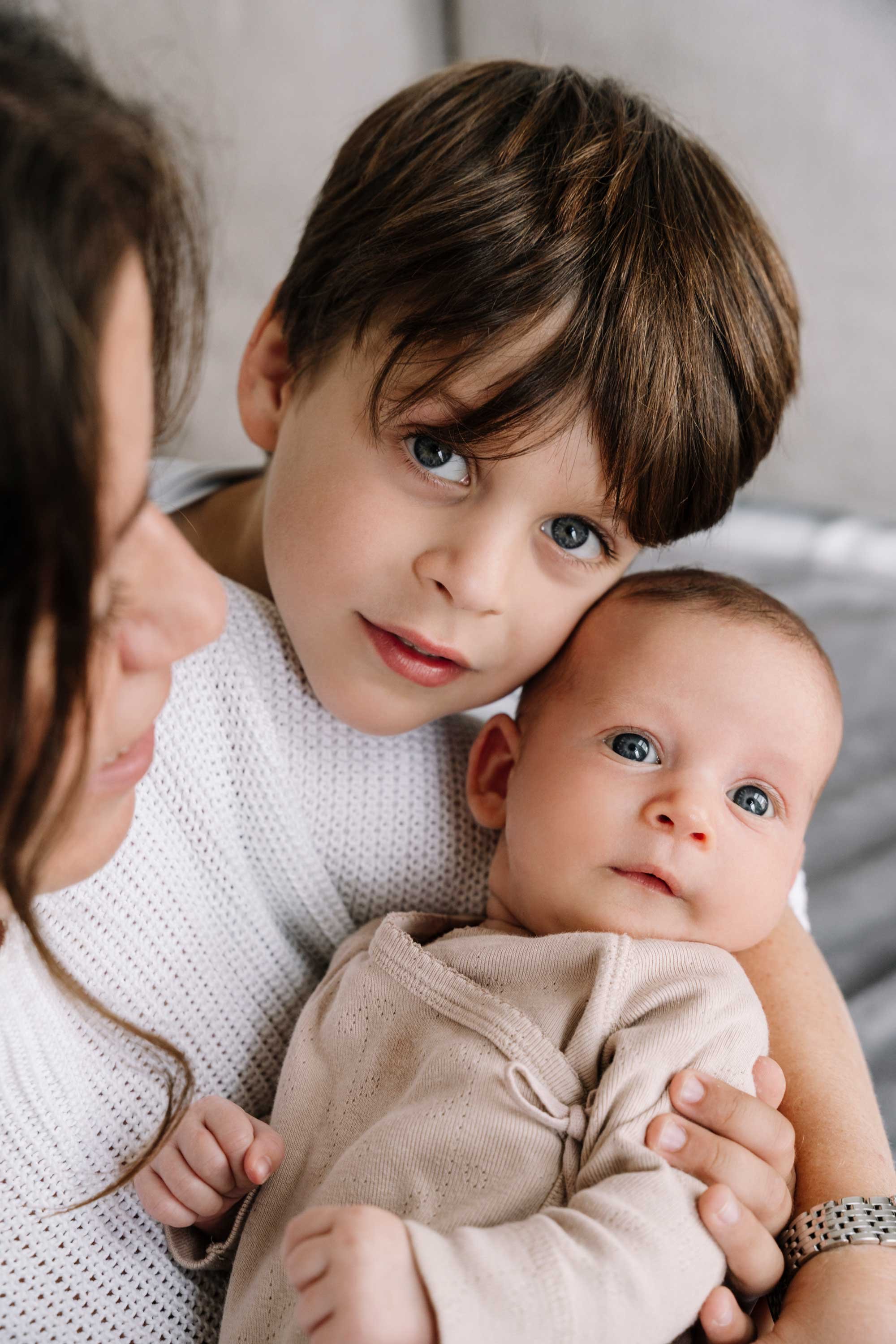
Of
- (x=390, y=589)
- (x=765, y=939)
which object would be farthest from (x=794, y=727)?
(x=390, y=589)

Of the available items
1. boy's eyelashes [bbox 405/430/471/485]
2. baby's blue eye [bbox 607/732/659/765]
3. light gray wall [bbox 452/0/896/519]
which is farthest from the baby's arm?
light gray wall [bbox 452/0/896/519]

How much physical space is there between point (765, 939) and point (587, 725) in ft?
0.89

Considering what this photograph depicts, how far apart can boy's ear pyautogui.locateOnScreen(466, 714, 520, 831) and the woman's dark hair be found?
0.48 m

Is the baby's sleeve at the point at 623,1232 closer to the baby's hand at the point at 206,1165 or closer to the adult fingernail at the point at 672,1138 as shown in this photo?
the adult fingernail at the point at 672,1138

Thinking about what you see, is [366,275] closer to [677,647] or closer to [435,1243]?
[677,647]

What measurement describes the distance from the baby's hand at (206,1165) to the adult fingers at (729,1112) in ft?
0.90

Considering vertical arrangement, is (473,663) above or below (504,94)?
below

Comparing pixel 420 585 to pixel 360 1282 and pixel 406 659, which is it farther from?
pixel 360 1282

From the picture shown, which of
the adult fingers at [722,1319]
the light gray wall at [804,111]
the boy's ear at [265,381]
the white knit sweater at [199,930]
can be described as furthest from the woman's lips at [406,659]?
the light gray wall at [804,111]

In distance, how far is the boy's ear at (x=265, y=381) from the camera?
39.9 inches

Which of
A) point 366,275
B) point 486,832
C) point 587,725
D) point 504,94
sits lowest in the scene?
point 486,832

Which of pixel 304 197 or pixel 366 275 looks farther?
pixel 304 197

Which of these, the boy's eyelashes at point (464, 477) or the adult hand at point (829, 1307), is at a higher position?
the boy's eyelashes at point (464, 477)

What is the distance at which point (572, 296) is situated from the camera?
0.82m
